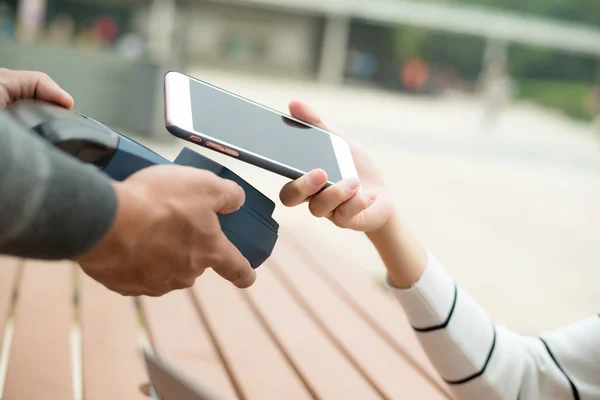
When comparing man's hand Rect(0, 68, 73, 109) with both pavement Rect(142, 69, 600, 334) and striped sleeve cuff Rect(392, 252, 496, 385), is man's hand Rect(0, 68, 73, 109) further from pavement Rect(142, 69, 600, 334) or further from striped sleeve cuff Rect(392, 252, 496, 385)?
pavement Rect(142, 69, 600, 334)

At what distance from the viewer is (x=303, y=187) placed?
46.8 inches

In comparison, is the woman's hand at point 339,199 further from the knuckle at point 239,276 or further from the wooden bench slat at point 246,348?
the wooden bench slat at point 246,348

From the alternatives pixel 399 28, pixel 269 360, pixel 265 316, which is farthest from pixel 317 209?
pixel 399 28

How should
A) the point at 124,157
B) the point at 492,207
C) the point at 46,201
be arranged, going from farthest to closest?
the point at 492,207, the point at 124,157, the point at 46,201

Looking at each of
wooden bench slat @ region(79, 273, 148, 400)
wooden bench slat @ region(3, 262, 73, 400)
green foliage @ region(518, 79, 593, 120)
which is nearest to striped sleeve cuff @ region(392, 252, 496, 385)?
wooden bench slat @ region(79, 273, 148, 400)

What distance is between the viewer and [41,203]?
0.80 m

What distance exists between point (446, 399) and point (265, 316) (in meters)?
0.66

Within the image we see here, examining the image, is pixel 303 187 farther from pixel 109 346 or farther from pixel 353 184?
pixel 109 346

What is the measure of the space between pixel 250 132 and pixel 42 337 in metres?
0.92

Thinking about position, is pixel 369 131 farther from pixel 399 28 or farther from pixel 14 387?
pixel 399 28

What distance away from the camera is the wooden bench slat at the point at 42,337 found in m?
1.52

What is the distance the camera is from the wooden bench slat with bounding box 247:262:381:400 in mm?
1715

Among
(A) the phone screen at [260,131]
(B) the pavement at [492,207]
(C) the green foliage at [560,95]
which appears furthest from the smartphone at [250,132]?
(C) the green foliage at [560,95]

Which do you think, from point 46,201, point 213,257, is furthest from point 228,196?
point 46,201
